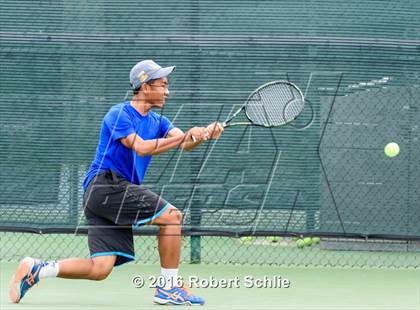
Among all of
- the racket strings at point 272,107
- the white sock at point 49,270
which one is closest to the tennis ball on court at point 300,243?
the racket strings at point 272,107

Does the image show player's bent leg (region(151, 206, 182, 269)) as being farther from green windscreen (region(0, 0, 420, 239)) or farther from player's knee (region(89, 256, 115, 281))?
green windscreen (region(0, 0, 420, 239))

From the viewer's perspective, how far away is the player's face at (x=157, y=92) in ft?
18.5

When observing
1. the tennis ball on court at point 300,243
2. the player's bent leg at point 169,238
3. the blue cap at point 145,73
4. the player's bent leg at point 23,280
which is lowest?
the player's bent leg at point 23,280

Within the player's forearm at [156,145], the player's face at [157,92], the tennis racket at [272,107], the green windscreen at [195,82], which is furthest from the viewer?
the green windscreen at [195,82]

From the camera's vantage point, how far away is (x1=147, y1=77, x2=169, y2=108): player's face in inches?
222

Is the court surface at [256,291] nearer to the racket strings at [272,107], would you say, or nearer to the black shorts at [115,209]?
the black shorts at [115,209]

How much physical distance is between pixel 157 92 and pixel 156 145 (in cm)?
33

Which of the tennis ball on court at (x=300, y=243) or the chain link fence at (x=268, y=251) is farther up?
the tennis ball on court at (x=300, y=243)

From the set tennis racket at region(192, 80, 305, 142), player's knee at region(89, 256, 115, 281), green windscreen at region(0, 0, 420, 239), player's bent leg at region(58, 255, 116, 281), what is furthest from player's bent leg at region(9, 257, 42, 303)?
green windscreen at region(0, 0, 420, 239)

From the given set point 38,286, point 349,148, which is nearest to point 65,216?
point 38,286

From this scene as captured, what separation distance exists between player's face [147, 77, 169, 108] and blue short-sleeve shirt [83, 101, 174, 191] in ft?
0.36

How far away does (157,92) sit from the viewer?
5.66 metres

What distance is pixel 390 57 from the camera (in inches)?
300

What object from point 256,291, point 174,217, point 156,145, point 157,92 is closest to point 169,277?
point 174,217
